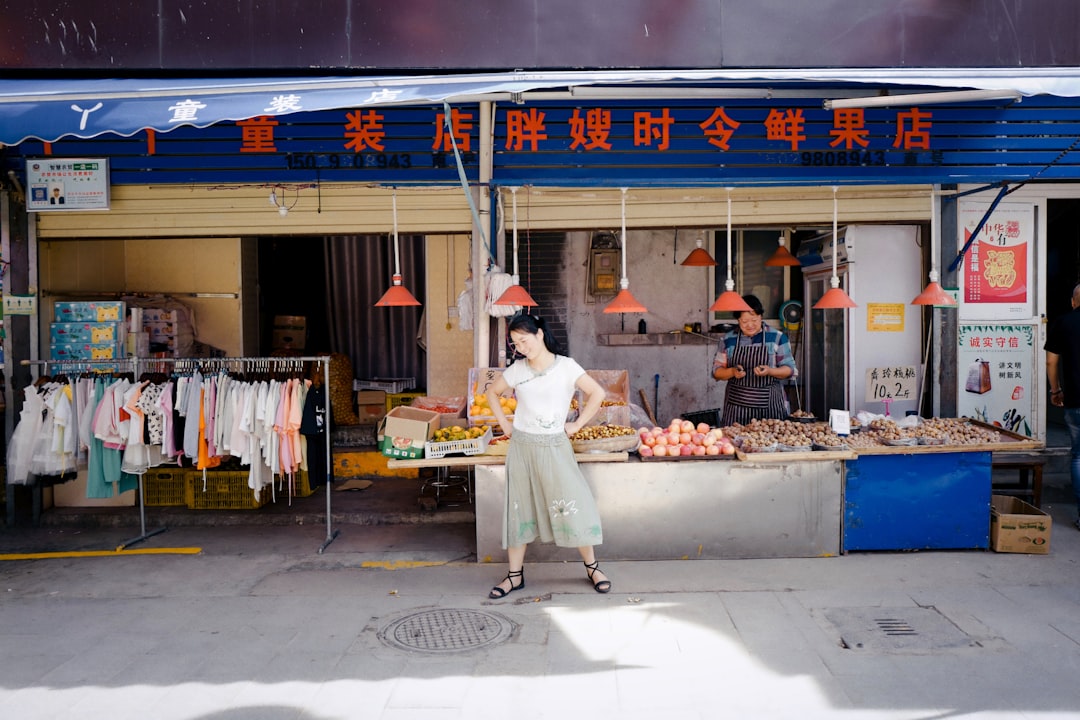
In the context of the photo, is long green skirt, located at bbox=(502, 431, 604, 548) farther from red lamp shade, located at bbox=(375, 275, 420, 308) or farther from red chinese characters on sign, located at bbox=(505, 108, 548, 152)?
red chinese characters on sign, located at bbox=(505, 108, 548, 152)

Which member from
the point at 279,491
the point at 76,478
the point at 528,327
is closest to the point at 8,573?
the point at 76,478

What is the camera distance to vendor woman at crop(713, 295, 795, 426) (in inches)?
293

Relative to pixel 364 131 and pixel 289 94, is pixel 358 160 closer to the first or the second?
pixel 364 131

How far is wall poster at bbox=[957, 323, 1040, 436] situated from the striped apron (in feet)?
7.34

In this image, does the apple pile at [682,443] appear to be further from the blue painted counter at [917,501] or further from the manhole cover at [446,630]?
the manhole cover at [446,630]

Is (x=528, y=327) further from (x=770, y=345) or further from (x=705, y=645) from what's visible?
(x=770, y=345)

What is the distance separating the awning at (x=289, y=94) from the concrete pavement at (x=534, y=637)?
3308mm

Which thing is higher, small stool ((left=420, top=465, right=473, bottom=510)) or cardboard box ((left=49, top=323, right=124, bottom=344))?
cardboard box ((left=49, top=323, right=124, bottom=344))

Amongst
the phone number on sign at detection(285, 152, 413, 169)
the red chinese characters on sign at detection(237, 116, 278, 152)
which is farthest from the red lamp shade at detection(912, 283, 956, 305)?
the red chinese characters on sign at detection(237, 116, 278, 152)

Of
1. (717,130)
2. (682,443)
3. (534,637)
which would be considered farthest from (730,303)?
(534,637)

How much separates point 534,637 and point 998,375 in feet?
20.0

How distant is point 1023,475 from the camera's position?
306 inches

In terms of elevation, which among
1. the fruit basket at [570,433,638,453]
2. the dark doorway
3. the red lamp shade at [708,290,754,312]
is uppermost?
the dark doorway

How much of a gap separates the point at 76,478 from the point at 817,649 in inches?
278
